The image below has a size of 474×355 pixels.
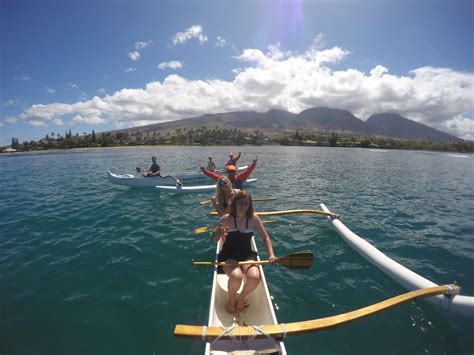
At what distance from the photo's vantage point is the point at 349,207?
50.3 ft

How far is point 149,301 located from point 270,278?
12.0ft

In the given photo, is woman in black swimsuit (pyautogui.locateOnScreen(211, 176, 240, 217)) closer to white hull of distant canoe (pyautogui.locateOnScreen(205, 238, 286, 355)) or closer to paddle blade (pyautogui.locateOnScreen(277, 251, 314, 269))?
white hull of distant canoe (pyautogui.locateOnScreen(205, 238, 286, 355))

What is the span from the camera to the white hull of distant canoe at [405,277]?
17.8 feet

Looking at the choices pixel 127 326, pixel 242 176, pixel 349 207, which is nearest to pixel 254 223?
pixel 127 326

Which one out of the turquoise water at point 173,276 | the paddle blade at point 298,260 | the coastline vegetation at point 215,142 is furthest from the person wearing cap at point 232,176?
the coastline vegetation at point 215,142

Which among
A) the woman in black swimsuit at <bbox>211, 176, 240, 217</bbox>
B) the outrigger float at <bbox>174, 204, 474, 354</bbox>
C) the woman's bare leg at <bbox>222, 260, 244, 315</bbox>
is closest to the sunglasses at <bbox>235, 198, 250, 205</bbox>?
the woman's bare leg at <bbox>222, 260, 244, 315</bbox>

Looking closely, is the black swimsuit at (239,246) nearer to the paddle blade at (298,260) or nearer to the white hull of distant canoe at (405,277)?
the paddle blade at (298,260)

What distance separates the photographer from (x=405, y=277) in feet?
22.5

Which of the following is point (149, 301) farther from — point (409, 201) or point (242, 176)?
point (409, 201)

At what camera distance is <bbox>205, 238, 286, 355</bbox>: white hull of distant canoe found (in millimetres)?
3885

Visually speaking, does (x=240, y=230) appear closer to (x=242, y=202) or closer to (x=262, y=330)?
(x=242, y=202)

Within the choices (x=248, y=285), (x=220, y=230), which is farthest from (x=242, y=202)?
(x=248, y=285)

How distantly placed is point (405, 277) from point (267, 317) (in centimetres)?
476

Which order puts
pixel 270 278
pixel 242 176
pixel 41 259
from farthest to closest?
1. pixel 242 176
2. pixel 41 259
3. pixel 270 278
